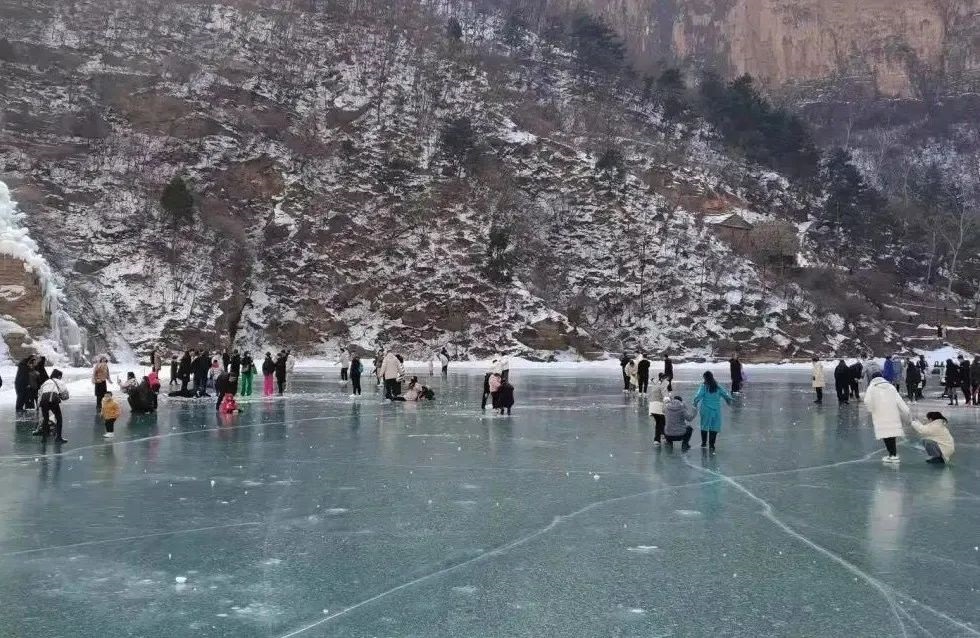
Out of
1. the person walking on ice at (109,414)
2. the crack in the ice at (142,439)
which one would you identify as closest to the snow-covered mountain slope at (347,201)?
the crack in the ice at (142,439)

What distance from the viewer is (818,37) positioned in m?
112

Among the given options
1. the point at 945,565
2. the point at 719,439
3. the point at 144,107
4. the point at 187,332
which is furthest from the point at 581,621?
the point at 144,107

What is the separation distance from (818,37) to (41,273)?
110m

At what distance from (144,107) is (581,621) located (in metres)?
65.2

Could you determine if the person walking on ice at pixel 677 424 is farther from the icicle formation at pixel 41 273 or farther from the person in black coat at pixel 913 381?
the icicle formation at pixel 41 273

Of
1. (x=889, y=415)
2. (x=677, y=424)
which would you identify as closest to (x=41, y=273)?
(x=677, y=424)

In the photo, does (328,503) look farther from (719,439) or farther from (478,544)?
(719,439)

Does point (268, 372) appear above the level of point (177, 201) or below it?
below

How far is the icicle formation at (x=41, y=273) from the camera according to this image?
32.8m

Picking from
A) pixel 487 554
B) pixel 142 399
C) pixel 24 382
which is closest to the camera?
pixel 487 554

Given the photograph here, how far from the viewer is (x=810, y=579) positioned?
227 inches

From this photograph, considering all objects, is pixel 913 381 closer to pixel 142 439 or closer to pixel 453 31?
pixel 142 439

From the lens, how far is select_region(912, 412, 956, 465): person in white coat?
1130cm

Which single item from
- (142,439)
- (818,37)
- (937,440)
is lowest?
(142,439)
